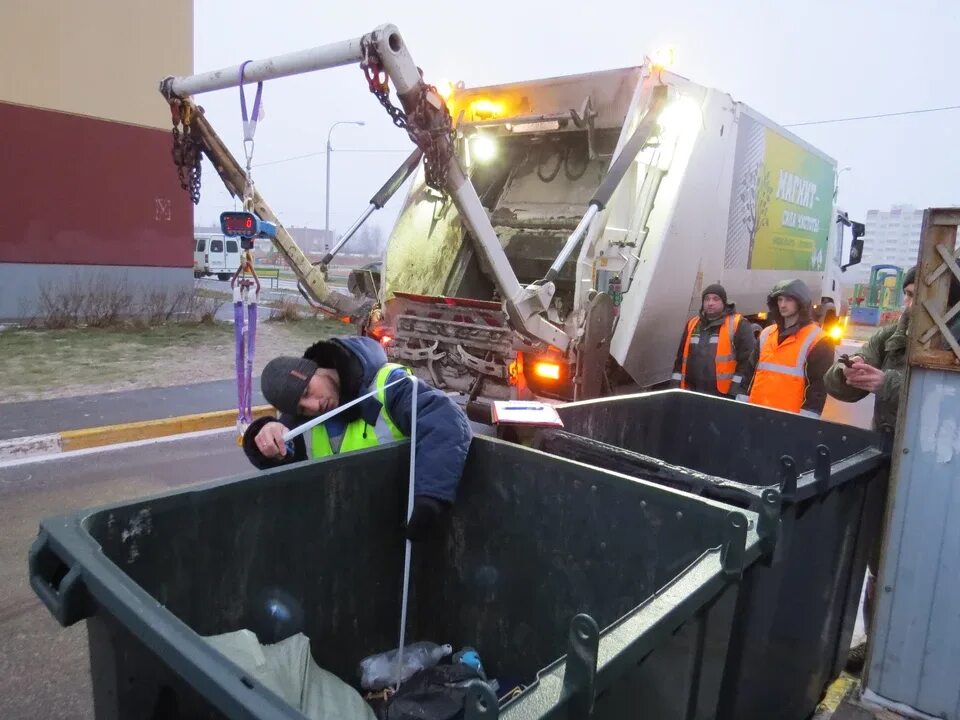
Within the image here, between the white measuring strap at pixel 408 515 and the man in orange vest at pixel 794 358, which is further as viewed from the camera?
the man in orange vest at pixel 794 358

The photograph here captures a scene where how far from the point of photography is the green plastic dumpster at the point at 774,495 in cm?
196

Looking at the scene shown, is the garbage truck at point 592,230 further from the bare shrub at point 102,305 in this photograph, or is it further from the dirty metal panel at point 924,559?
the bare shrub at point 102,305

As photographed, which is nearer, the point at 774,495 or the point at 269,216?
the point at 774,495

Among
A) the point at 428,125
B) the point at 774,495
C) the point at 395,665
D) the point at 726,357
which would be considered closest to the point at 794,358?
the point at 726,357

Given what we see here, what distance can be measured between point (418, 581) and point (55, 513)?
7.64ft

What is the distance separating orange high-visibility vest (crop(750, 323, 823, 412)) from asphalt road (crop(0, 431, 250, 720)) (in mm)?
3724

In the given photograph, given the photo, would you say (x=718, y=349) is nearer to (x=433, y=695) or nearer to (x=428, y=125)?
(x=428, y=125)

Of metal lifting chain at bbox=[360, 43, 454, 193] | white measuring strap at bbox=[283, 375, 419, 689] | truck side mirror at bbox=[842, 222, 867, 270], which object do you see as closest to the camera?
white measuring strap at bbox=[283, 375, 419, 689]

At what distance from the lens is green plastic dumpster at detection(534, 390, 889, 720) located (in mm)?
1963

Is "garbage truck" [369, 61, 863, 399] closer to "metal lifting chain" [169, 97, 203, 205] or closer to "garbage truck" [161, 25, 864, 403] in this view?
"garbage truck" [161, 25, 864, 403]

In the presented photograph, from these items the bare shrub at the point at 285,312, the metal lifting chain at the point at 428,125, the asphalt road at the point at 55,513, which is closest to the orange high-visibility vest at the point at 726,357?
the metal lifting chain at the point at 428,125

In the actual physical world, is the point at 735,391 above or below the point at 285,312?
above

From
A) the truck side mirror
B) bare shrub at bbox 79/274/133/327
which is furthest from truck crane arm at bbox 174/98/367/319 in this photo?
the truck side mirror

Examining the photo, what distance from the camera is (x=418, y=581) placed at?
2521mm
